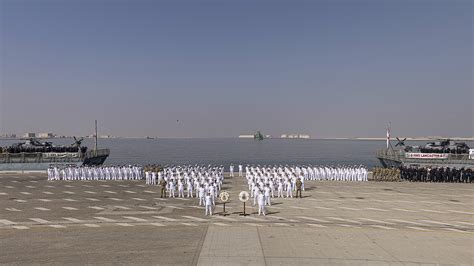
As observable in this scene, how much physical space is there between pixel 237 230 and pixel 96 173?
28.9 metres

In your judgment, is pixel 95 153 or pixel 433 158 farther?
pixel 95 153

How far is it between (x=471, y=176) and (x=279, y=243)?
34.3 metres

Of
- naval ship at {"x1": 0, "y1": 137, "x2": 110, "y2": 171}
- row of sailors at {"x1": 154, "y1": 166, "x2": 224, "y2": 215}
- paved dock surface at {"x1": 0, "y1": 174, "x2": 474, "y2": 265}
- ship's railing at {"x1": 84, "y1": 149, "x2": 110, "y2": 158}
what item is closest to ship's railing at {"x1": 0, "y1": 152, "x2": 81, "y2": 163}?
naval ship at {"x1": 0, "y1": 137, "x2": 110, "y2": 171}

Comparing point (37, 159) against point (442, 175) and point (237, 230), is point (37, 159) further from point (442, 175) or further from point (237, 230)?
point (442, 175)

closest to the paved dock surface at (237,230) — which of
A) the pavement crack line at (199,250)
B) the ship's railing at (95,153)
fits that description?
the pavement crack line at (199,250)

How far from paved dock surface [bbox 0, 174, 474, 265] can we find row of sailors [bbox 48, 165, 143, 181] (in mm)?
10885

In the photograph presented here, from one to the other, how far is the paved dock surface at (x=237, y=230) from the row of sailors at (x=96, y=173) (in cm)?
1088

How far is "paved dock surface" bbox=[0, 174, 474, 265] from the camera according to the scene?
45.9ft

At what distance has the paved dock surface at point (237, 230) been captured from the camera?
1400 cm

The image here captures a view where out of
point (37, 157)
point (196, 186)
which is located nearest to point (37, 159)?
point (37, 157)

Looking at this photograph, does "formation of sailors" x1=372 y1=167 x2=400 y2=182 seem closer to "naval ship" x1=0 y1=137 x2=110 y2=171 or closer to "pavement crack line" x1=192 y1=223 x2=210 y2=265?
"pavement crack line" x1=192 y1=223 x2=210 y2=265

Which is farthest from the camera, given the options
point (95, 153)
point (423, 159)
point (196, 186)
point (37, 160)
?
point (95, 153)

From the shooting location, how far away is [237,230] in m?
18.0

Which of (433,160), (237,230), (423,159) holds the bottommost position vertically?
(237,230)
